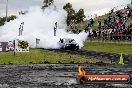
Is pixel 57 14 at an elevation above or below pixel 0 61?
above

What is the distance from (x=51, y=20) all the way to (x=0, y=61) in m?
33.9

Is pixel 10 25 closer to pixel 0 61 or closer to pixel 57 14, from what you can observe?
pixel 57 14

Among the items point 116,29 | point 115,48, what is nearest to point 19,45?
point 115,48

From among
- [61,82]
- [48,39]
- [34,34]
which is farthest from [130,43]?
[61,82]

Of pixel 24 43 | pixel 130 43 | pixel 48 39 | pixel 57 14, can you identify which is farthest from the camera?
pixel 57 14

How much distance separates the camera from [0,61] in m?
35.6

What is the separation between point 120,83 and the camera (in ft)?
55.6

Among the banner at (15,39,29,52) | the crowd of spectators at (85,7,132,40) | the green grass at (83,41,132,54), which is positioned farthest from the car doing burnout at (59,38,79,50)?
the banner at (15,39,29,52)

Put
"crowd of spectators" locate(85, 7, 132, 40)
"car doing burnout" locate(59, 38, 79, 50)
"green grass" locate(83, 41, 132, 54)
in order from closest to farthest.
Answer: "green grass" locate(83, 41, 132, 54), "car doing burnout" locate(59, 38, 79, 50), "crowd of spectators" locate(85, 7, 132, 40)

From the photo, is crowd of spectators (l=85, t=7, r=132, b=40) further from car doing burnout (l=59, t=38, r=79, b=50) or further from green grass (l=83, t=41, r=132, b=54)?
car doing burnout (l=59, t=38, r=79, b=50)

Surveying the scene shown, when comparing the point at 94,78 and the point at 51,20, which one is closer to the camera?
the point at 94,78

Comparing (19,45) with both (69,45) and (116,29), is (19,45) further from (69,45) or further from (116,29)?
(116,29)

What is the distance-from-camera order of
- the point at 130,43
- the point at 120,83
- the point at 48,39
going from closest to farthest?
the point at 120,83, the point at 130,43, the point at 48,39

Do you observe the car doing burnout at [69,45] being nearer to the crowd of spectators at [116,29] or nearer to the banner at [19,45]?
the crowd of spectators at [116,29]
